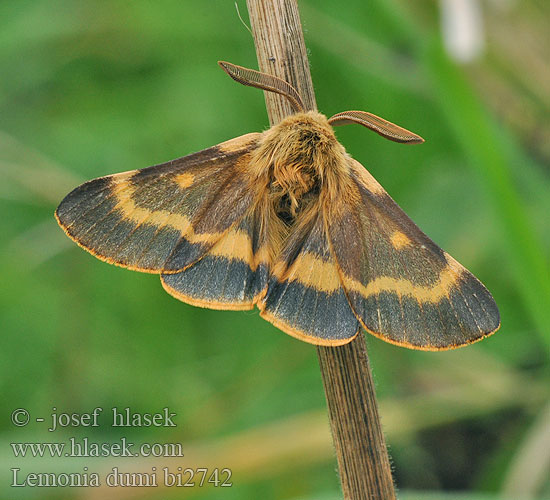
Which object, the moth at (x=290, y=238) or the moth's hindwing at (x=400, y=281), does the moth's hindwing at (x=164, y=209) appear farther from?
the moth's hindwing at (x=400, y=281)

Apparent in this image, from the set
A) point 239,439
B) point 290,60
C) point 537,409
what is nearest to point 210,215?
point 290,60

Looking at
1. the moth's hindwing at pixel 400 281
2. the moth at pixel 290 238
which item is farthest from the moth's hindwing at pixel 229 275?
the moth's hindwing at pixel 400 281

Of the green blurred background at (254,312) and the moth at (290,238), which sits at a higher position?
the green blurred background at (254,312)

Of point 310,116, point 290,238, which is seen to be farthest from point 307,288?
point 310,116

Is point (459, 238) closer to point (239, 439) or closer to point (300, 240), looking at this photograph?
point (239, 439)

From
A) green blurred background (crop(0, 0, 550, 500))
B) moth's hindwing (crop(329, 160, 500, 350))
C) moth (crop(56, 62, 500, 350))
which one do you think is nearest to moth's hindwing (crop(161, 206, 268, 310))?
moth (crop(56, 62, 500, 350))

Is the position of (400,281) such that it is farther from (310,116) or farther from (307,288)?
(310,116)
